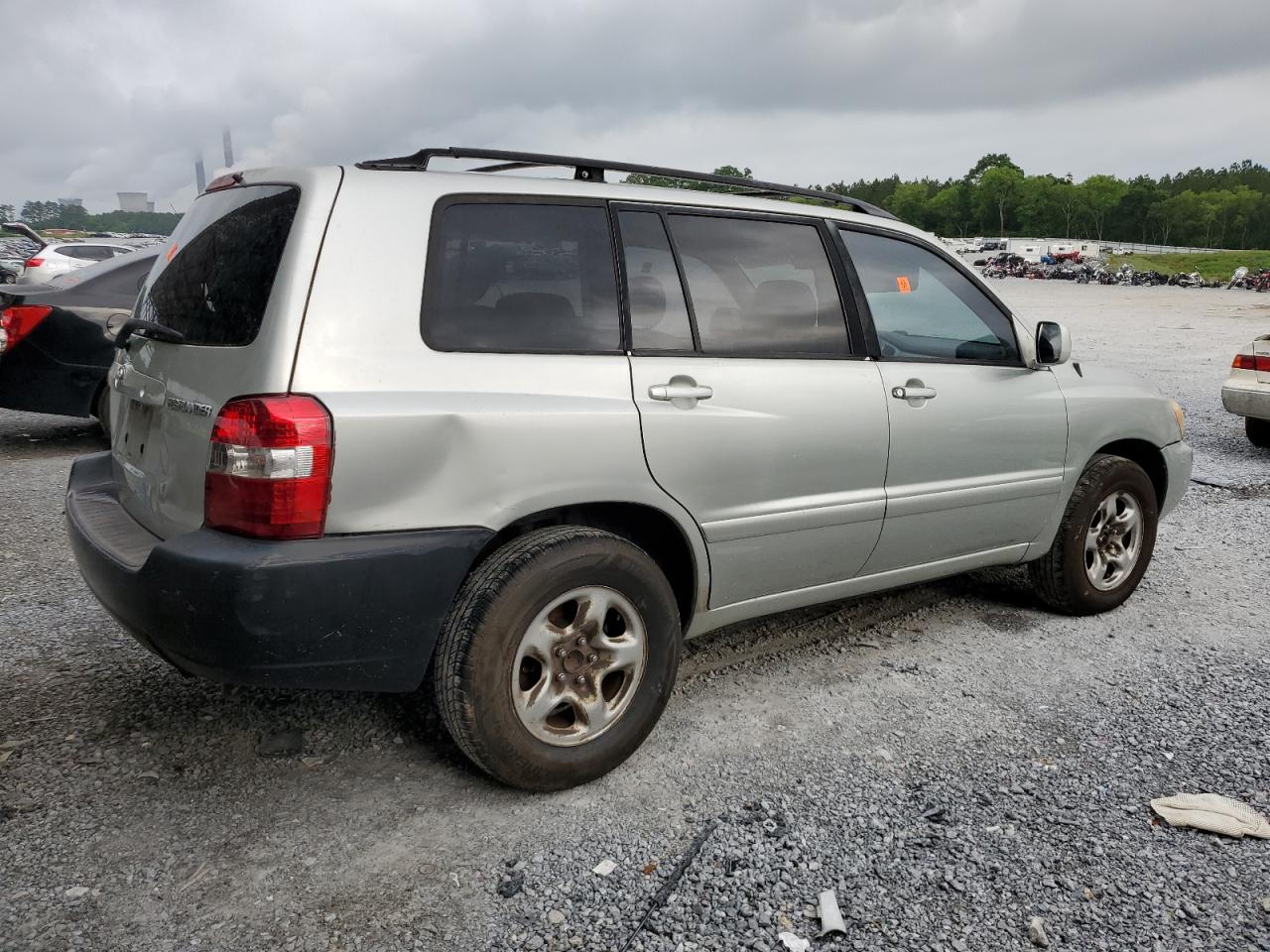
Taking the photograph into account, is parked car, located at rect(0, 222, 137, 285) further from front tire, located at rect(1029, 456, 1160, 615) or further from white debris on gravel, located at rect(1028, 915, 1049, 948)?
white debris on gravel, located at rect(1028, 915, 1049, 948)

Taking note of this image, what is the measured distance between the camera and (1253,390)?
837 cm

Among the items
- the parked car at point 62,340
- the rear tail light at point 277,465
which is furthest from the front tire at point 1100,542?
the parked car at point 62,340

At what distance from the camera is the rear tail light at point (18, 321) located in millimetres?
7211

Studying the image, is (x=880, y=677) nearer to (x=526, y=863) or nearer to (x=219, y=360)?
(x=526, y=863)

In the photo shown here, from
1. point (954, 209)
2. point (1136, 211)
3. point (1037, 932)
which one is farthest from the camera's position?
point (954, 209)

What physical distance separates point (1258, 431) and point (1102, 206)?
510 ft

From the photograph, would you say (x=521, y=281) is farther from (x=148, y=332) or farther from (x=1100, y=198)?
(x=1100, y=198)

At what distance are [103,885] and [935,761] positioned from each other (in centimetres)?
236

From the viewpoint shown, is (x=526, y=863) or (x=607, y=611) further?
(x=607, y=611)

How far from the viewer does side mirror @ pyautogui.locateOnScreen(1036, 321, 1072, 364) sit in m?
3.94

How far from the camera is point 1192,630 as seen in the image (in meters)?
4.30

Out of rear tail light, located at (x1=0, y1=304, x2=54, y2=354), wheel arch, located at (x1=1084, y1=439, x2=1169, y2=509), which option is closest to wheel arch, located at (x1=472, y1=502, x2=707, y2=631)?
wheel arch, located at (x1=1084, y1=439, x2=1169, y2=509)

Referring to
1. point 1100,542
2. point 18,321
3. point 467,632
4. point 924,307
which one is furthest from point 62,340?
point 1100,542

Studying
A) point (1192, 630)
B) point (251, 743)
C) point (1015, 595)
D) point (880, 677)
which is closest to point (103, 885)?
point (251, 743)
